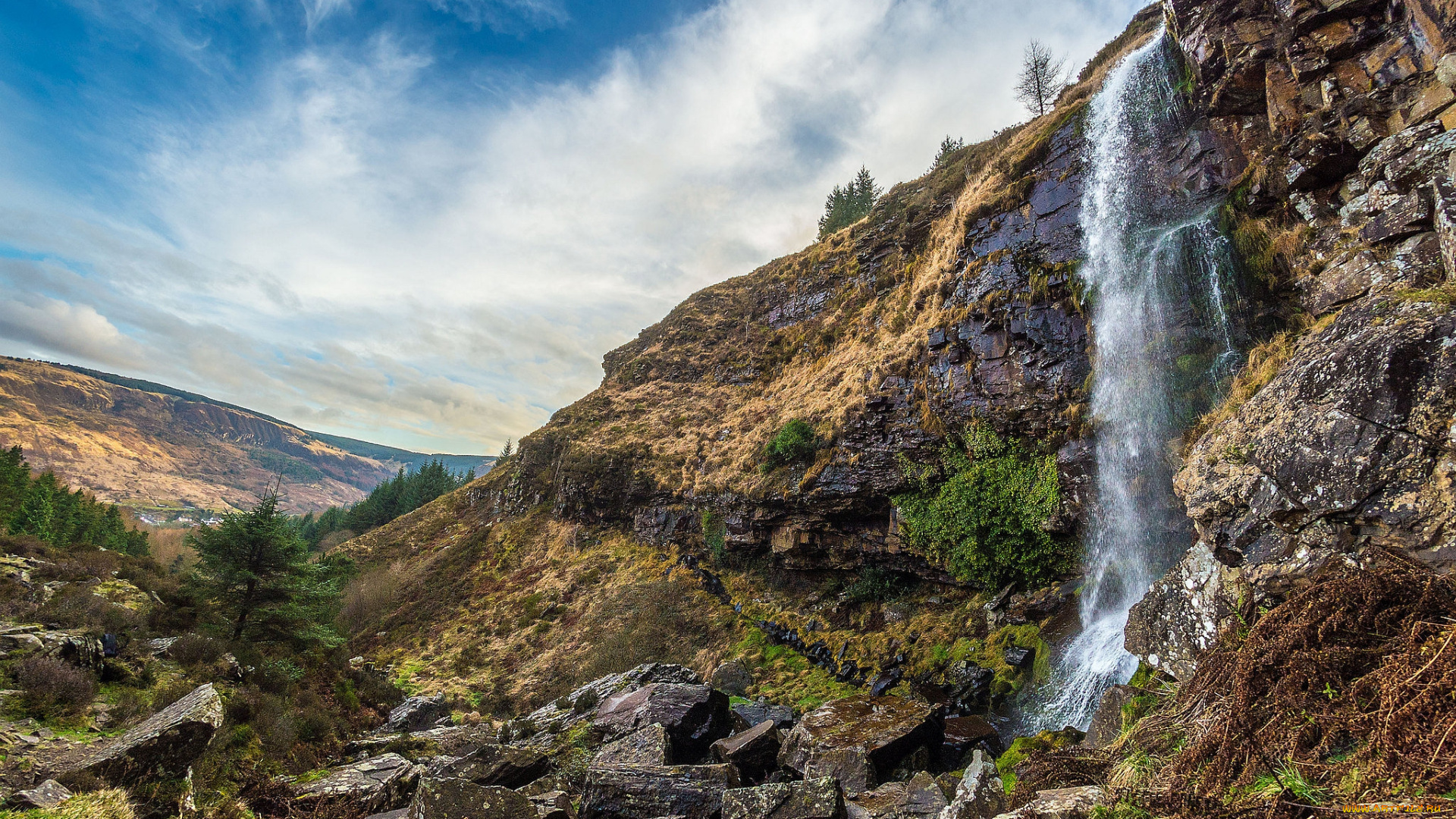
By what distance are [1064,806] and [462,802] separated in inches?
267

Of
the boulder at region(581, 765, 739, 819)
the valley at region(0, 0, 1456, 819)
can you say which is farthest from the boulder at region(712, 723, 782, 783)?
the boulder at region(581, 765, 739, 819)

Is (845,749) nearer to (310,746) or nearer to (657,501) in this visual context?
(310,746)

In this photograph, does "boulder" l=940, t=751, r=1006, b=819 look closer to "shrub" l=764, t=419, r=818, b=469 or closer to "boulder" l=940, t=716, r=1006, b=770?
"boulder" l=940, t=716, r=1006, b=770

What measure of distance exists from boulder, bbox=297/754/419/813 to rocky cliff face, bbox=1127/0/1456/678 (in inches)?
519

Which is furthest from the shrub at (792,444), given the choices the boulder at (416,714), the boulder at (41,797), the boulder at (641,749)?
the boulder at (41,797)

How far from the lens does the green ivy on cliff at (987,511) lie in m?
18.2

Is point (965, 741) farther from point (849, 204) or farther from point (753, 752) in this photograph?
point (849, 204)

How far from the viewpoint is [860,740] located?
11.2m

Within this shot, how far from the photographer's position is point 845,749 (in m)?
10.7

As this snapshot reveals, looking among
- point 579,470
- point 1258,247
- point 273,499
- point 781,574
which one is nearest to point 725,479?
point 781,574

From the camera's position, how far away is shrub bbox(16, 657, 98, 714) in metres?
8.85

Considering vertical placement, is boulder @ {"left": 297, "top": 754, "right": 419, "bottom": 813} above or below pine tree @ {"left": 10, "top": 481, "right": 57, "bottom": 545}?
above

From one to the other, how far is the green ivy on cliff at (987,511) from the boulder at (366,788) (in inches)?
699

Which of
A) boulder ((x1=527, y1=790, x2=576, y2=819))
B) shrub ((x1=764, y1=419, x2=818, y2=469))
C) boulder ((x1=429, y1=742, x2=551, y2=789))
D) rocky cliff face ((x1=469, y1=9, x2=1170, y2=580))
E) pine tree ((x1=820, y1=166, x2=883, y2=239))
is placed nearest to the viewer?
boulder ((x1=527, y1=790, x2=576, y2=819))
